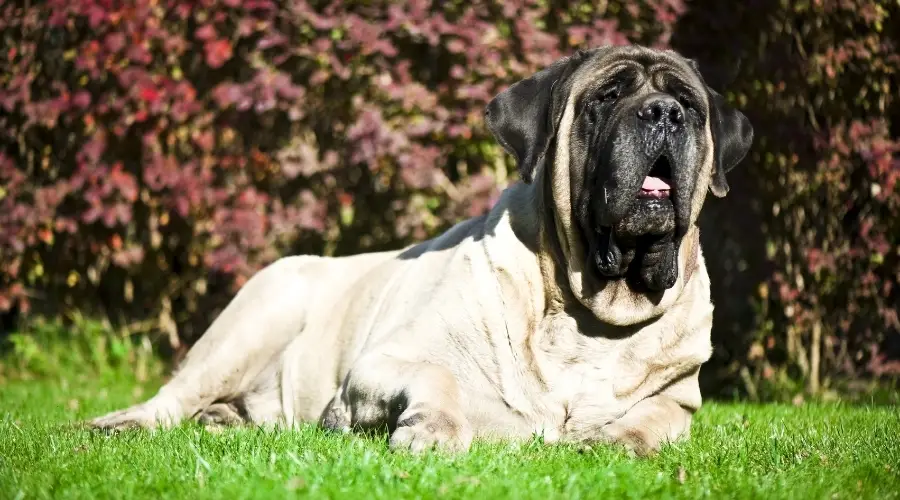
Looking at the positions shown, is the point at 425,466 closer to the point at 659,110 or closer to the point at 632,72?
the point at 659,110

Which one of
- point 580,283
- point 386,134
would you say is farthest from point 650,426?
point 386,134

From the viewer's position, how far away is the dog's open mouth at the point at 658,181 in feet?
11.8

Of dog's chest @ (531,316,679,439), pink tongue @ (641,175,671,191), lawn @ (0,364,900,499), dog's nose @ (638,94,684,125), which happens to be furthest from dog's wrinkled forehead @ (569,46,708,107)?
lawn @ (0,364,900,499)

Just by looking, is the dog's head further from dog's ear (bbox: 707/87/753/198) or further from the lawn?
the lawn

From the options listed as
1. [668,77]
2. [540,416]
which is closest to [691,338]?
[540,416]

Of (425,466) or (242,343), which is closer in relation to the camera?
(425,466)

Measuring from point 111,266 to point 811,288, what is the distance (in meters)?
4.32

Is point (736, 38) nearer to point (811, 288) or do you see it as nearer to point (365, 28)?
point (811, 288)

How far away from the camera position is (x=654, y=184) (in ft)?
11.9

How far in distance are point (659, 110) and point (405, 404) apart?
51.0 inches

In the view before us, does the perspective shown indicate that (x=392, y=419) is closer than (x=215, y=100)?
Yes

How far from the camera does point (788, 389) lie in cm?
616

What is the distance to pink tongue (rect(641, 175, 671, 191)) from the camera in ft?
11.9

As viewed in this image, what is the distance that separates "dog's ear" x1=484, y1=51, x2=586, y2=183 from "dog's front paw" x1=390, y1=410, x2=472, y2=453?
98 cm
